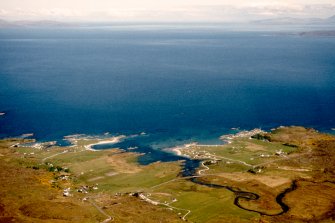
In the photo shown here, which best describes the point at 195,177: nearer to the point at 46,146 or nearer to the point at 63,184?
the point at 63,184

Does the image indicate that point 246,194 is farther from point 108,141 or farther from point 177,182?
point 108,141

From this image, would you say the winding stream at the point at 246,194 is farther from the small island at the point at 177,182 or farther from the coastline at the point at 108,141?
the coastline at the point at 108,141

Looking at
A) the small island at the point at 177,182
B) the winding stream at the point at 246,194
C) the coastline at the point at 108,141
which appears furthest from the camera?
the coastline at the point at 108,141

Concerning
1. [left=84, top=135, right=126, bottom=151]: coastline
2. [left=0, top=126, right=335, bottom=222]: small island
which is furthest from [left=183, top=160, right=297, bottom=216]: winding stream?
[left=84, top=135, right=126, bottom=151]: coastline

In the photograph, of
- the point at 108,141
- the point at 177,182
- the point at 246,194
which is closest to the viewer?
the point at 246,194

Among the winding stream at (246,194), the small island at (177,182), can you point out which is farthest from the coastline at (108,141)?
the winding stream at (246,194)

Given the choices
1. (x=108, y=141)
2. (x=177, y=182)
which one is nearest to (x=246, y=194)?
(x=177, y=182)

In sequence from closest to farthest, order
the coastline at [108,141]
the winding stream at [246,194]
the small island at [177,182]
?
the small island at [177,182]
the winding stream at [246,194]
the coastline at [108,141]

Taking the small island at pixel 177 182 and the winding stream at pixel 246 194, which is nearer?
the small island at pixel 177 182

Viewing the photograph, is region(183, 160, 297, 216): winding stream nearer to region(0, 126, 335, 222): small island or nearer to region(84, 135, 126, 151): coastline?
region(0, 126, 335, 222): small island
